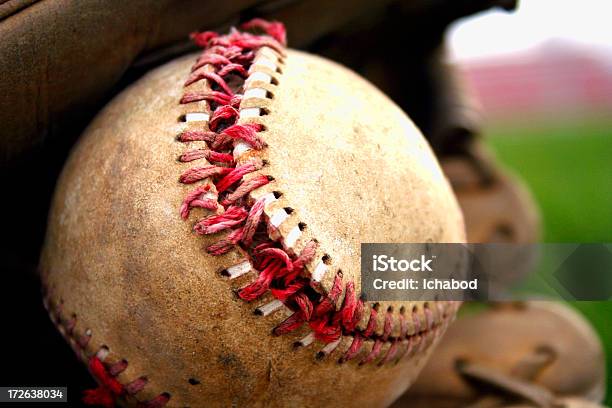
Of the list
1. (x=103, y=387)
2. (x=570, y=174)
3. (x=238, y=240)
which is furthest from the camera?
(x=570, y=174)

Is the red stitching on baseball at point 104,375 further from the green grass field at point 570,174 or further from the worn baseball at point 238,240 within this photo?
the green grass field at point 570,174

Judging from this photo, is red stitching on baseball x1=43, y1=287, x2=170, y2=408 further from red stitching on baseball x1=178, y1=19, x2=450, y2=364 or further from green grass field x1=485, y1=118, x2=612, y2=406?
green grass field x1=485, y1=118, x2=612, y2=406

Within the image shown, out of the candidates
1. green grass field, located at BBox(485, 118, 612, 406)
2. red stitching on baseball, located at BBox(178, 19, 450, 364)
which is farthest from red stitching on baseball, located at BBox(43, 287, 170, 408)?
green grass field, located at BBox(485, 118, 612, 406)

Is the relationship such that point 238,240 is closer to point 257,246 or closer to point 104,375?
point 257,246

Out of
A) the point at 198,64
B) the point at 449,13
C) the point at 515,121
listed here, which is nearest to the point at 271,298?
the point at 198,64

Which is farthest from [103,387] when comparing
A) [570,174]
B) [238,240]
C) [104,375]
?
[570,174]

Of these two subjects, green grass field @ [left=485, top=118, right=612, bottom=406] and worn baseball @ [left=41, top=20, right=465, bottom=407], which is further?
green grass field @ [left=485, top=118, right=612, bottom=406]

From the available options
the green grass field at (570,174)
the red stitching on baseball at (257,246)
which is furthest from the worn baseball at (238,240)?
the green grass field at (570,174)
